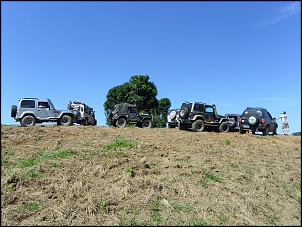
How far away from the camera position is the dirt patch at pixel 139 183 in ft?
16.4

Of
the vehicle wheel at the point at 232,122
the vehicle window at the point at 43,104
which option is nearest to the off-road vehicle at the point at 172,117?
the vehicle wheel at the point at 232,122

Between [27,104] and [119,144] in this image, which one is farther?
[27,104]

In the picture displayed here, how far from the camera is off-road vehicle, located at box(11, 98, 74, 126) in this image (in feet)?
51.3

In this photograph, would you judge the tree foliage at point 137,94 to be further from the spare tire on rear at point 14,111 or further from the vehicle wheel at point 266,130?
the vehicle wheel at point 266,130

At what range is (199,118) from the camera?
1631 cm

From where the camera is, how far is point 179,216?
5.25 m

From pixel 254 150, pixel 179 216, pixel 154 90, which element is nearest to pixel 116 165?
pixel 179 216

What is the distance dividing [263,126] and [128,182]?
9461mm

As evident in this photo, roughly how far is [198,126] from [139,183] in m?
10.2

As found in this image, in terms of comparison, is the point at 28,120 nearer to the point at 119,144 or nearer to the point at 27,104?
the point at 27,104

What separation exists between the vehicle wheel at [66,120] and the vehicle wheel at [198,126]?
8609mm

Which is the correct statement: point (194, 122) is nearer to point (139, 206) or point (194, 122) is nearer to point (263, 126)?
point (263, 126)

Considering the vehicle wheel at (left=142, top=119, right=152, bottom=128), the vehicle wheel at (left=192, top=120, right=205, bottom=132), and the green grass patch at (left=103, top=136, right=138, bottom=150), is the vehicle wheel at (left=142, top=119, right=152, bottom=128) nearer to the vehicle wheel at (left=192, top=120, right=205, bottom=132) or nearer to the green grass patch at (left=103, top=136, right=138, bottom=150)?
the vehicle wheel at (left=192, top=120, right=205, bottom=132)

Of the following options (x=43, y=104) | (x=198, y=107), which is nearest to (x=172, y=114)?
(x=198, y=107)
